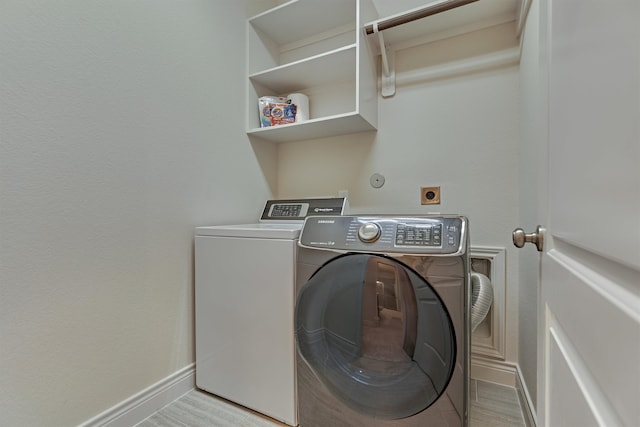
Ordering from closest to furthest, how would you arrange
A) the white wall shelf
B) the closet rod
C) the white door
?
the white door → the closet rod → the white wall shelf

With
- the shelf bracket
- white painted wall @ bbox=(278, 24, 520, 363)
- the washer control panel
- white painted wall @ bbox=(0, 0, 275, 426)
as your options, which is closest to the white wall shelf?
the shelf bracket

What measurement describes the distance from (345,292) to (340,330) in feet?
0.45

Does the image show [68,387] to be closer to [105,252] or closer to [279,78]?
[105,252]

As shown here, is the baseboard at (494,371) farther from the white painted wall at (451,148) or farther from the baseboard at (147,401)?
the baseboard at (147,401)

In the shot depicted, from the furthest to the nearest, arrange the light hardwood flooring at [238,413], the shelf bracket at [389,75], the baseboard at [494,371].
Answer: the shelf bracket at [389,75] → the baseboard at [494,371] → the light hardwood flooring at [238,413]

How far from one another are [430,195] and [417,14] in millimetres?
904

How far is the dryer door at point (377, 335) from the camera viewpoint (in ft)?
2.91

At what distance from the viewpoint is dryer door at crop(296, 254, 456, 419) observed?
0.89 metres

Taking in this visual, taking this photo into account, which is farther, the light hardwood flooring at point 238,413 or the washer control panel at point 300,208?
the washer control panel at point 300,208

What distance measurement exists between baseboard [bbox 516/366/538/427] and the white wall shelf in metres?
1.46

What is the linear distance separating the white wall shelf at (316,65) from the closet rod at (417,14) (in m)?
0.11

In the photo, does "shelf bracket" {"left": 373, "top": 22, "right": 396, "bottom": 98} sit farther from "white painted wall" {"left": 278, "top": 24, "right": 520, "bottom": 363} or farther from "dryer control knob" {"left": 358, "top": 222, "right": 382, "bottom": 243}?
"dryer control knob" {"left": 358, "top": 222, "right": 382, "bottom": 243}

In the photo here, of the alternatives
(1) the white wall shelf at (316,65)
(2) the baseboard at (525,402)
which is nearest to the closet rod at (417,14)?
(1) the white wall shelf at (316,65)

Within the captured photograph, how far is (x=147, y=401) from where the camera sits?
4.11 ft
